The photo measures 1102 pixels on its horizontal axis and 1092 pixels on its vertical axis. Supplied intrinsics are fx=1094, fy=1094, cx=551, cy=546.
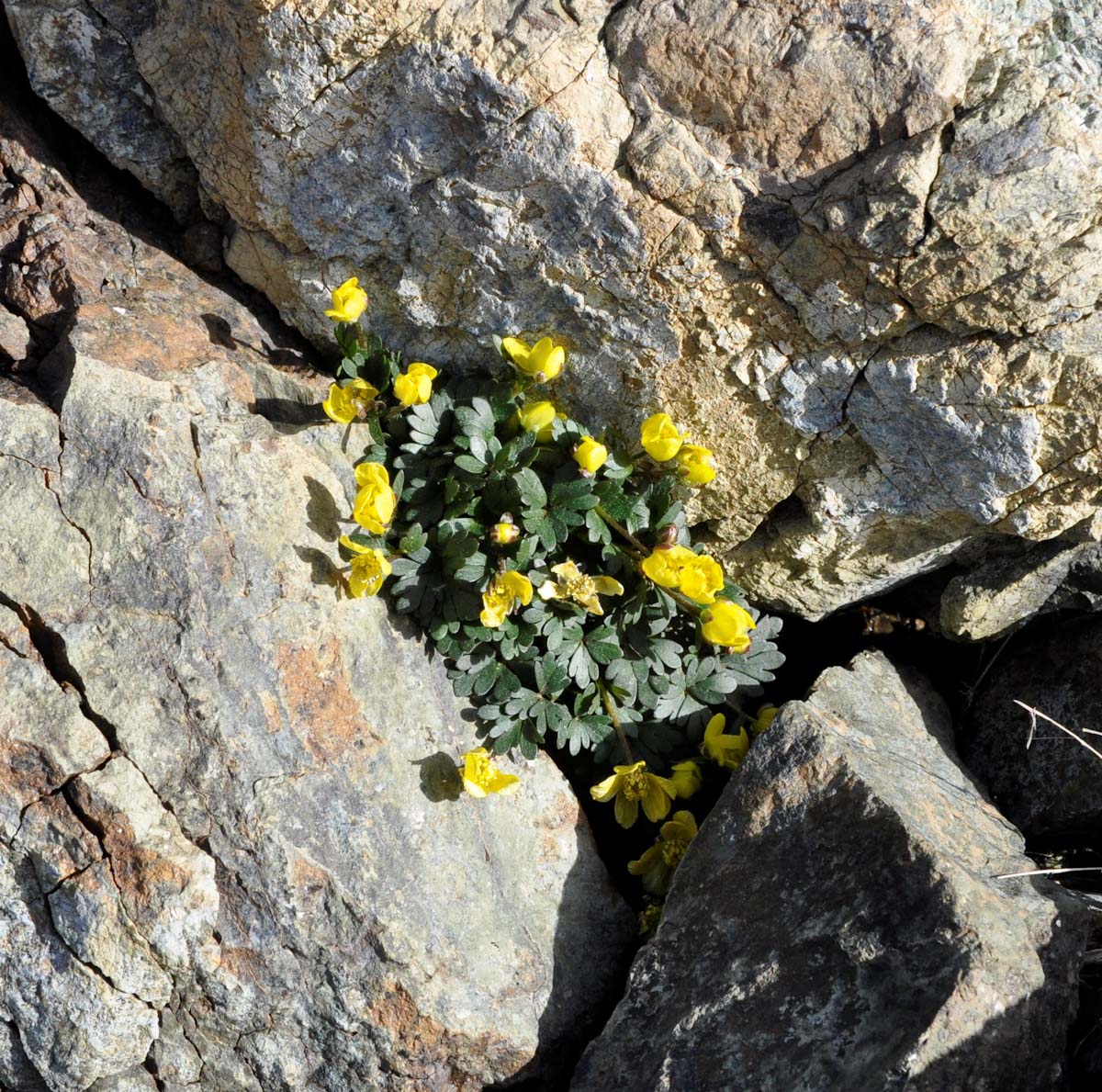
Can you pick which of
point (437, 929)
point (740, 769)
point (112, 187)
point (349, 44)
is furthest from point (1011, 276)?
point (112, 187)

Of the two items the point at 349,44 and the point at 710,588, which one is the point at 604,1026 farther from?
the point at 349,44

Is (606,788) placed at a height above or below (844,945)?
above

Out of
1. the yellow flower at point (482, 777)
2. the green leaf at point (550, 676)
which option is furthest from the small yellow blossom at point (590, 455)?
the yellow flower at point (482, 777)

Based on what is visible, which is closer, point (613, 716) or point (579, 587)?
point (579, 587)

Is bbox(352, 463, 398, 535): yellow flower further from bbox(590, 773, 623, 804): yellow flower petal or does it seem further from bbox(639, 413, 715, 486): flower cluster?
bbox(590, 773, 623, 804): yellow flower petal

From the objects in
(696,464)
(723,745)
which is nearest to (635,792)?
(723,745)

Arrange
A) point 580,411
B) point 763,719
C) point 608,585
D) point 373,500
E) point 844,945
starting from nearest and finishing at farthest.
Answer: point 844,945 < point 373,500 < point 608,585 < point 580,411 < point 763,719

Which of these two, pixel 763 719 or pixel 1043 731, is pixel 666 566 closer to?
pixel 763 719
